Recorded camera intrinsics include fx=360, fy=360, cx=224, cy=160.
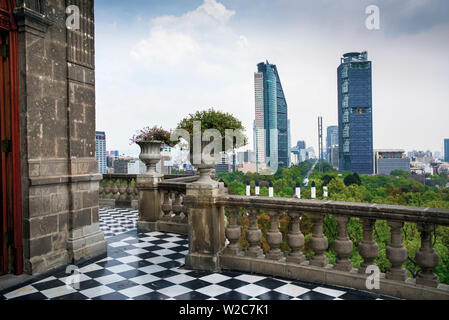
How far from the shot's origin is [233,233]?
4.69m

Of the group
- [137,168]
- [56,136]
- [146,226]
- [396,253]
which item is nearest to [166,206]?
[146,226]

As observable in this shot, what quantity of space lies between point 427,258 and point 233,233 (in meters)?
2.21

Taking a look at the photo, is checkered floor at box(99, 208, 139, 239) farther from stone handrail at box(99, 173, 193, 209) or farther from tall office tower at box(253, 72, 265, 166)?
tall office tower at box(253, 72, 265, 166)

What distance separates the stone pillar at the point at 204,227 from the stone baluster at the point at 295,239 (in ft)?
3.19

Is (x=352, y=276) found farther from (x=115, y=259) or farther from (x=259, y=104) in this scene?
(x=259, y=104)

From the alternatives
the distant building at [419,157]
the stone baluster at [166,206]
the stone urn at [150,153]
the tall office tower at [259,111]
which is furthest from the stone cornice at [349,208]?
the distant building at [419,157]

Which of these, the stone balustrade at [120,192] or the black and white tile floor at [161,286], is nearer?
the black and white tile floor at [161,286]

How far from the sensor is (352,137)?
101500 mm

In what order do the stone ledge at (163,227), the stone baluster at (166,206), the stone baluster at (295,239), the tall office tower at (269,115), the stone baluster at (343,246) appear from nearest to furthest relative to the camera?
the stone baluster at (343,246) < the stone baluster at (295,239) < the stone ledge at (163,227) < the stone baluster at (166,206) < the tall office tower at (269,115)

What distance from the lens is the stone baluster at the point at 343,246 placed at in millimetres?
3961

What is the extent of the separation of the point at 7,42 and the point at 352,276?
495 cm

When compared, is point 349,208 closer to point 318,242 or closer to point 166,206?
point 318,242

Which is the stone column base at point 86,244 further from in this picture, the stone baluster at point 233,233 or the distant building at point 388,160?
the distant building at point 388,160
